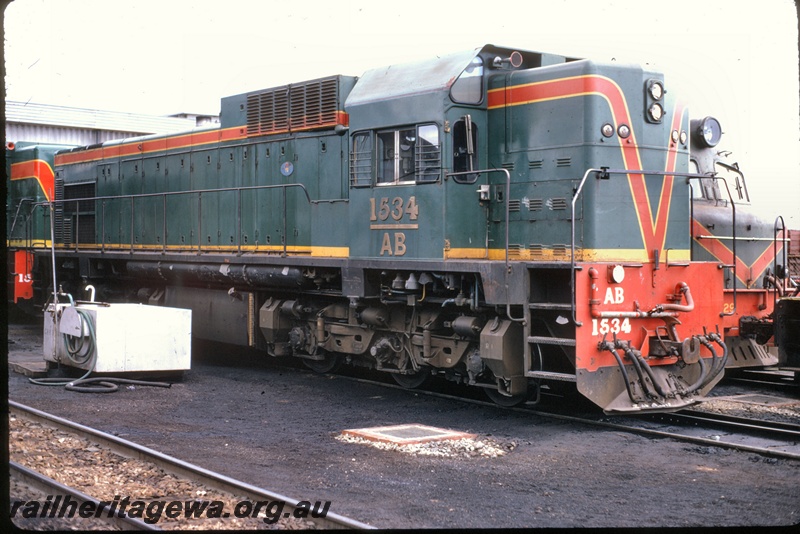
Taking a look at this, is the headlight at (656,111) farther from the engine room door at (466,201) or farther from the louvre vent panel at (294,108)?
the louvre vent panel at (294,108)

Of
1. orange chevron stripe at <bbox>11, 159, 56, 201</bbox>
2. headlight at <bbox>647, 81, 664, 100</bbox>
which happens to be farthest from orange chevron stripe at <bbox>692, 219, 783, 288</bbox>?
orange chevron stripe at <bbox>11, 159, 56, 201</bbox>

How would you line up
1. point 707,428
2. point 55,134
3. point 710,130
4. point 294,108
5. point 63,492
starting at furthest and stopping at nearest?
point 55,134
point 710,130
point 294,108
point 707,428
point 63,492

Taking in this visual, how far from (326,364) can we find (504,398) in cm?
331

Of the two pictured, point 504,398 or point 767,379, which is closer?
point 504,398

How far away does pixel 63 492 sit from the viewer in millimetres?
5609

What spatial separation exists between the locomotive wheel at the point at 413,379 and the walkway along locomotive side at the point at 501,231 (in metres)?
0.06

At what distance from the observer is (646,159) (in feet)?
29.3

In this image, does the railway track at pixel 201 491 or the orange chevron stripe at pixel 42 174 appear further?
the orange chevron stripe at pixel 42 174

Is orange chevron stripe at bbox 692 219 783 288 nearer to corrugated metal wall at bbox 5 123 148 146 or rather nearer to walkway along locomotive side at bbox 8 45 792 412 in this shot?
walkway along locomotive side at bbox 8 45 792 412

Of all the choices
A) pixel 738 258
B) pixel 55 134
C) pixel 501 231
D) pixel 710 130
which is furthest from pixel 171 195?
pixel 55 134

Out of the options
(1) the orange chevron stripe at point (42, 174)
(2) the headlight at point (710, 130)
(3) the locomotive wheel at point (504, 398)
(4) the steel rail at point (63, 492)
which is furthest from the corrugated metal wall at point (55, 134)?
(4) the steel rail at point (63, 492)

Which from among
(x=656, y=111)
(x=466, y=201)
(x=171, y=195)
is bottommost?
(x=466, y=201)

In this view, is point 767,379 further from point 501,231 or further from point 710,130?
point 501,231

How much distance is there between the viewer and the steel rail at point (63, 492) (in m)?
4.93
